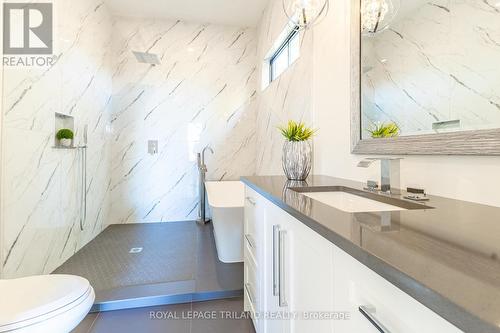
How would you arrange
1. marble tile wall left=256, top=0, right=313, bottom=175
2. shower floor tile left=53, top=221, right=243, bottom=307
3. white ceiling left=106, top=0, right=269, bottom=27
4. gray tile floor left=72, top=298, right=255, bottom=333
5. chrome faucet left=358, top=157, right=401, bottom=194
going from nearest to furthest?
1. chrome faucet left=358, top=157, right=401, bottom=194
2. gray tile floor left=72, top=298, right=255, bottom=333
3. shower floor tile left=53, top=221, right=243, bottom=307
4. marble tile wall left=256, top=0, right=313, bottom=175
5. white ceiling left=106, top=0, right=269, bottom=27

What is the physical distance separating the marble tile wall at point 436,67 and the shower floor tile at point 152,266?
167 centimetres

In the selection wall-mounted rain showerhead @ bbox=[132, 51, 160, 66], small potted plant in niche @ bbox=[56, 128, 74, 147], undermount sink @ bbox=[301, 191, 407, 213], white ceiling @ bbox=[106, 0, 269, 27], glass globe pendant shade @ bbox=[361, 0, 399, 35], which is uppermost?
white ceiling @ bbox=[106, 0, 269, 27]

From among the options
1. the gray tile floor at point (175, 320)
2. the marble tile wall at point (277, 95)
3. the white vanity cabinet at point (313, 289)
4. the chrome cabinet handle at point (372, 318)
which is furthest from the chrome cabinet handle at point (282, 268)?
the marble tile wall at point (277, 95)

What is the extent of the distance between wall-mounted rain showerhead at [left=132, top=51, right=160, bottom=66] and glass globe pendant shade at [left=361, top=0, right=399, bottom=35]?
9.71 feet

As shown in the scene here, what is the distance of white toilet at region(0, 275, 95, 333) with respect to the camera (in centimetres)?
98

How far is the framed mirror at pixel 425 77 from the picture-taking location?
0.80m

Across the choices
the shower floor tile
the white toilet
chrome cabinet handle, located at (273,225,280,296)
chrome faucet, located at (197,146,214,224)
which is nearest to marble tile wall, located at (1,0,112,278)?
the shower floor tile

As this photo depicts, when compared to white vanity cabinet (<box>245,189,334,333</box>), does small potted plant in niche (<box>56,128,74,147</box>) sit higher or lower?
higher

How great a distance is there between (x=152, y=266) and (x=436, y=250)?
2347 mm

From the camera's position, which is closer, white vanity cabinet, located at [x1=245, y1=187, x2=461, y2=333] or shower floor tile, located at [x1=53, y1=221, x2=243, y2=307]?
white vanity cabinet, located at [x1=245, y1=187, x2=461, y2=333]

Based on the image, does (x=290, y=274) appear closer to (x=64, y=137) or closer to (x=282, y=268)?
(x=282, y=268)

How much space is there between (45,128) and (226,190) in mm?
2117

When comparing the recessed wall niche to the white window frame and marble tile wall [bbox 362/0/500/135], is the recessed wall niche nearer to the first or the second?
the white window frame

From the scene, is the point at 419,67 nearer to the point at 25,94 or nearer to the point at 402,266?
the point at 402,266
